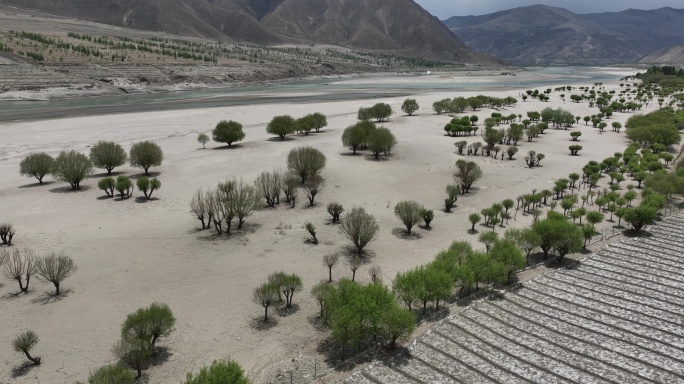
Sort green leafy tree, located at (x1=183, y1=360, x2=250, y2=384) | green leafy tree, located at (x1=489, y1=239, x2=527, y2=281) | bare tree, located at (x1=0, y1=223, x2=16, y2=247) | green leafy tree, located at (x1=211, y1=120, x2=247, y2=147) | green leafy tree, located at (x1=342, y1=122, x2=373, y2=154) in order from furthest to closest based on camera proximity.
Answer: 1. green leafy tree, located at (x1=211, y1=120, x2=247, y2=147)
2. green leafy tree, located at (x1=342, y1=122, x2=373, y2=154)
3. bare tree, located at (x1=0, y1=223, x2=16, y2=247)
4. green leafy tree, located at (x1=489, y1=239, x2=527, y2=281)
5. green leafy tree, located at (x1=183, y1=360, x2=250, y2=384)

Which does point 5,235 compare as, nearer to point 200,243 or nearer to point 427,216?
point 200,243

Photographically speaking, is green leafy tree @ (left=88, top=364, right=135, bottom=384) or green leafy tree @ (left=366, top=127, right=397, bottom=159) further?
green leafy tree @ (left=366, top=127, right=397, bottom=159)

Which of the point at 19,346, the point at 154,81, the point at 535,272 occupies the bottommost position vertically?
the point at 535,272

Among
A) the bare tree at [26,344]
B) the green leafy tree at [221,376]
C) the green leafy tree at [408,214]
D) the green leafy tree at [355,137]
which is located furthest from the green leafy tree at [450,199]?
the bare tree at [26,344]

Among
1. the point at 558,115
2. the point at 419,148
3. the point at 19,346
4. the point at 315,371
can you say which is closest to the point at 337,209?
the point at 315,371

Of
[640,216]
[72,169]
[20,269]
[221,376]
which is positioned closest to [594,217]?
[640,216]

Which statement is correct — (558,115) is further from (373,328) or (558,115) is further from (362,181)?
(373,328)

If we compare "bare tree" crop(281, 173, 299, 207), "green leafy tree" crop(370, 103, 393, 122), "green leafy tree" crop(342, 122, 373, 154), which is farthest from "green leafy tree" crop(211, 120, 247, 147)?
"green leafy tree" crop(370, 103, 393, 122)

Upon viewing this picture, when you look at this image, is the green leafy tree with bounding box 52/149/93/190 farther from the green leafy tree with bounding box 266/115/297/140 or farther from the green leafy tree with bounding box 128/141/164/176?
the green leafy tree with bounding box 266/115/297/140

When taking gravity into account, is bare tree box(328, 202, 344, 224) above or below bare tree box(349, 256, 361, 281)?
above
